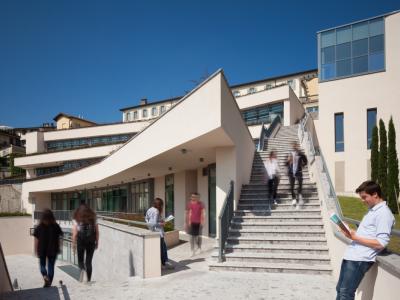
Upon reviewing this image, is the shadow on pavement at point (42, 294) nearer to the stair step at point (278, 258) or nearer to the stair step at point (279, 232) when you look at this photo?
the stair step at point (278, 258)

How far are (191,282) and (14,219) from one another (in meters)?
27.9

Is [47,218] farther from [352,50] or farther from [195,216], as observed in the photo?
[352,50]

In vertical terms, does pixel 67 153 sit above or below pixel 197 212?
above

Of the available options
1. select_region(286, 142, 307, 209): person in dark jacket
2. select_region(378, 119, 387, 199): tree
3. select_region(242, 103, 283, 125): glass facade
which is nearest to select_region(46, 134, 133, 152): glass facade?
select_region(242, 103, 283, 125): glass facade

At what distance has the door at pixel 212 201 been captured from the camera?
632 inches

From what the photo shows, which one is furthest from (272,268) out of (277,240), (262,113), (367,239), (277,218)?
(262,113)

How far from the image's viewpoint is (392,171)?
2025cm

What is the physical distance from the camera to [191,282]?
293 inches

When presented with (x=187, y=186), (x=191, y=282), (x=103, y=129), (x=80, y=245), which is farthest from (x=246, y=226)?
(x=103, y=129)

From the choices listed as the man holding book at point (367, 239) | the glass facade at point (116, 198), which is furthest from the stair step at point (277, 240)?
the glass facade at point (116, 198)

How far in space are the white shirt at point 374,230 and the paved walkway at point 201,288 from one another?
2.60m

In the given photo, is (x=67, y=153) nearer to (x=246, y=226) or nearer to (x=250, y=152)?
(x=250, y=152)

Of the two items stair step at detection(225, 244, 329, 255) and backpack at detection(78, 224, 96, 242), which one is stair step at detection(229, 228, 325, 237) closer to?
stair step at detection(225, 244, 329, 255)

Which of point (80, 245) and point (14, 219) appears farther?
point (14, 219)
